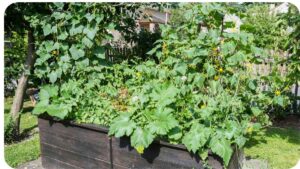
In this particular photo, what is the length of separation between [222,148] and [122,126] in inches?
34.4

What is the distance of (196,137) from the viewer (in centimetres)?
274

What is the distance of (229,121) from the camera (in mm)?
2939

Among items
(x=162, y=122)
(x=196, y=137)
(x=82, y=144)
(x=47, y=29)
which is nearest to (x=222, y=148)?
(x=196, y=137)

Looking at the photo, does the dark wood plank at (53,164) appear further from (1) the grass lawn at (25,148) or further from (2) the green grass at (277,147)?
(2) the green grass at (277,147)

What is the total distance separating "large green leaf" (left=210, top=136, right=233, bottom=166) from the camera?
266 cm

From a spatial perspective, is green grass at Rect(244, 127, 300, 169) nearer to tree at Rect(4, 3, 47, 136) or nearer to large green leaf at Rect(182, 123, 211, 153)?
large green leaf at Rect(182, 123, 211, 153)

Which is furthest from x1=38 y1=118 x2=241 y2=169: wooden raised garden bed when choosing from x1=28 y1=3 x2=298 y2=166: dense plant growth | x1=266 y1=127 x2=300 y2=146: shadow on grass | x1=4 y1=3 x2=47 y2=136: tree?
x1=266 y1=127 x2=300 y2=146: shadow on grass

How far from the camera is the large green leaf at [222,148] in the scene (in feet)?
8.74

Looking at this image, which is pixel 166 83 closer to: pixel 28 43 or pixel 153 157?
pixel 153 157

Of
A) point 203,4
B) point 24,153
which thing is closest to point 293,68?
point 203,4

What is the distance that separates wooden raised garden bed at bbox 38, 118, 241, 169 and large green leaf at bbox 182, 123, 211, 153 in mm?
118

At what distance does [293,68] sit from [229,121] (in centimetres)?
179

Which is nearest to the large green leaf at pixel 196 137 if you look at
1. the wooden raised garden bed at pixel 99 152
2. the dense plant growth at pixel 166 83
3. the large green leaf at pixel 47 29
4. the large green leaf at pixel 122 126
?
the dense plant growth at pixel 166 83

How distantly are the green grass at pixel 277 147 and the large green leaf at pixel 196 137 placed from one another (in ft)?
4.83
